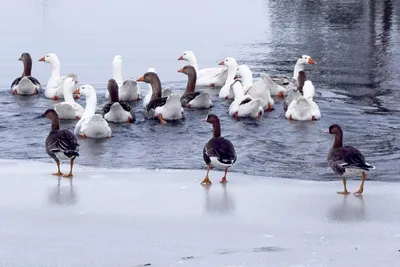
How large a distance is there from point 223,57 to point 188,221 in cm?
1380

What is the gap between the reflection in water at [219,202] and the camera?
979 centimetres

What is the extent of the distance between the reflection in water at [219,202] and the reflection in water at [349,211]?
3.55 feet

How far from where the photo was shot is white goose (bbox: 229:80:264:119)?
51.1 ft

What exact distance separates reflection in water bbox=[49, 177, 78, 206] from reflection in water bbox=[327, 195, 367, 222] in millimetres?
2825

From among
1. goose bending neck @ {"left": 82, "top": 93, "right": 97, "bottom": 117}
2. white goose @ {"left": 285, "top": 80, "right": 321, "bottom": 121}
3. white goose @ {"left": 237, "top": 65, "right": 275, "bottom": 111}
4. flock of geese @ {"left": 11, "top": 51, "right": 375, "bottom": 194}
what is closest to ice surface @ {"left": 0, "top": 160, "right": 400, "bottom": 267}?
flock of geese @ {"left": 11, "top": 51, "right": 375, "bottom": 194}

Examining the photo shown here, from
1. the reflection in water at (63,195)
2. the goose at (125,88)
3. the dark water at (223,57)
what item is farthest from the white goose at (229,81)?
the reflection in water at (63,195)

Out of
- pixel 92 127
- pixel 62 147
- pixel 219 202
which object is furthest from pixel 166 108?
pixel 219 202

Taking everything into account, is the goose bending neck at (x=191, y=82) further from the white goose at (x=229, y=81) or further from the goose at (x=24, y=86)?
the goose at (x=24, y=86)

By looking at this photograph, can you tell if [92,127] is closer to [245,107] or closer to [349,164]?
[245,107]

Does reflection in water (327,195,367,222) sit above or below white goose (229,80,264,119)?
below

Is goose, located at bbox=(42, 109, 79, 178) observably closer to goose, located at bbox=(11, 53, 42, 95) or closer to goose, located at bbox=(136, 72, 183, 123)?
goose, located at bbox=(136, 72, 183, 123)

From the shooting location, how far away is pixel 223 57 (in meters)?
22.8

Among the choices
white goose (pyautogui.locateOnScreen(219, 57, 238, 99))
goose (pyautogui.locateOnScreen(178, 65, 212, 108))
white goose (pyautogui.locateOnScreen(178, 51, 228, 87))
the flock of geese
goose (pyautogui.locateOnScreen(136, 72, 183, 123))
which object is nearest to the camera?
the flock of geese

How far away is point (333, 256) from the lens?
809 cm
